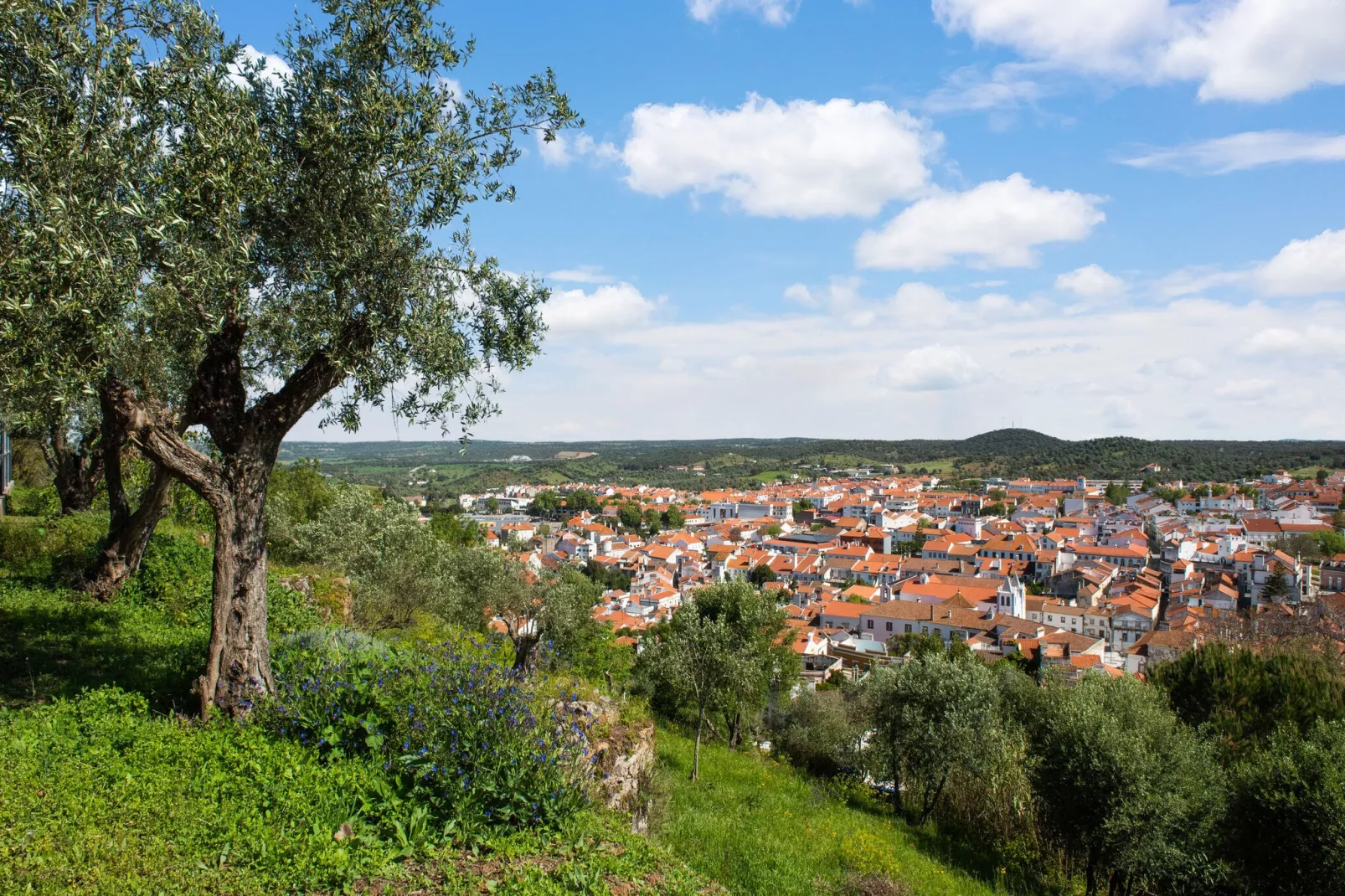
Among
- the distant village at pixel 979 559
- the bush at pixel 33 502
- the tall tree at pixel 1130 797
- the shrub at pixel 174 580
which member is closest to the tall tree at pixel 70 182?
the shrub at pixel 174 580

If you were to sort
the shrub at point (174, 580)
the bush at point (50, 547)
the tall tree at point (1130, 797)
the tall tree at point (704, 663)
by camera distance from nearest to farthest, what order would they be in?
the shrub at point (174, 580)
the bush at point (50, 547)
the tall tree at point (1130, 797)
the tall tree at point (704, 663)

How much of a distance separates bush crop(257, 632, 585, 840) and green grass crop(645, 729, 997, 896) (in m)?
2.18

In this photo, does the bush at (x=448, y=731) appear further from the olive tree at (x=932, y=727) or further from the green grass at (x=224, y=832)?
the olive tree at (x=932, y=727)

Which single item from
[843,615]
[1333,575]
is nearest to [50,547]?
[843,615]

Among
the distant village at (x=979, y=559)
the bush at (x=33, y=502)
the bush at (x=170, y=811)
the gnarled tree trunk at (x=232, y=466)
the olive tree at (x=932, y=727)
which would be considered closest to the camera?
the bush at (x=170, y=811)

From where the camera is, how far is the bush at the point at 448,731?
5520 millimetres

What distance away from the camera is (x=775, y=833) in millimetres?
10242

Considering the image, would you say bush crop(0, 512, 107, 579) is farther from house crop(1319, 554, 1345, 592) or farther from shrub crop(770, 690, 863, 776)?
house crop(1319, 554, 1345, 592)

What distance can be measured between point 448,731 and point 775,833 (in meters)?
6.33

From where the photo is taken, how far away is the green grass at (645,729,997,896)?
821 centimetres

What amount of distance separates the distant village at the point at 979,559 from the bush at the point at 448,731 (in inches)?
798

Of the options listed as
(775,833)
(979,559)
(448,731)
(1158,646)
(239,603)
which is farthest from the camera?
(979,559)

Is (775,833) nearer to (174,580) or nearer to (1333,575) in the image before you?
(174,580)

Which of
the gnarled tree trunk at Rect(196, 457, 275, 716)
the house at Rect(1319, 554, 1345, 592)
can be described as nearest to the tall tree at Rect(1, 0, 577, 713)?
the gnarled tree trunk at Rect(196, 457, 275, 716)
